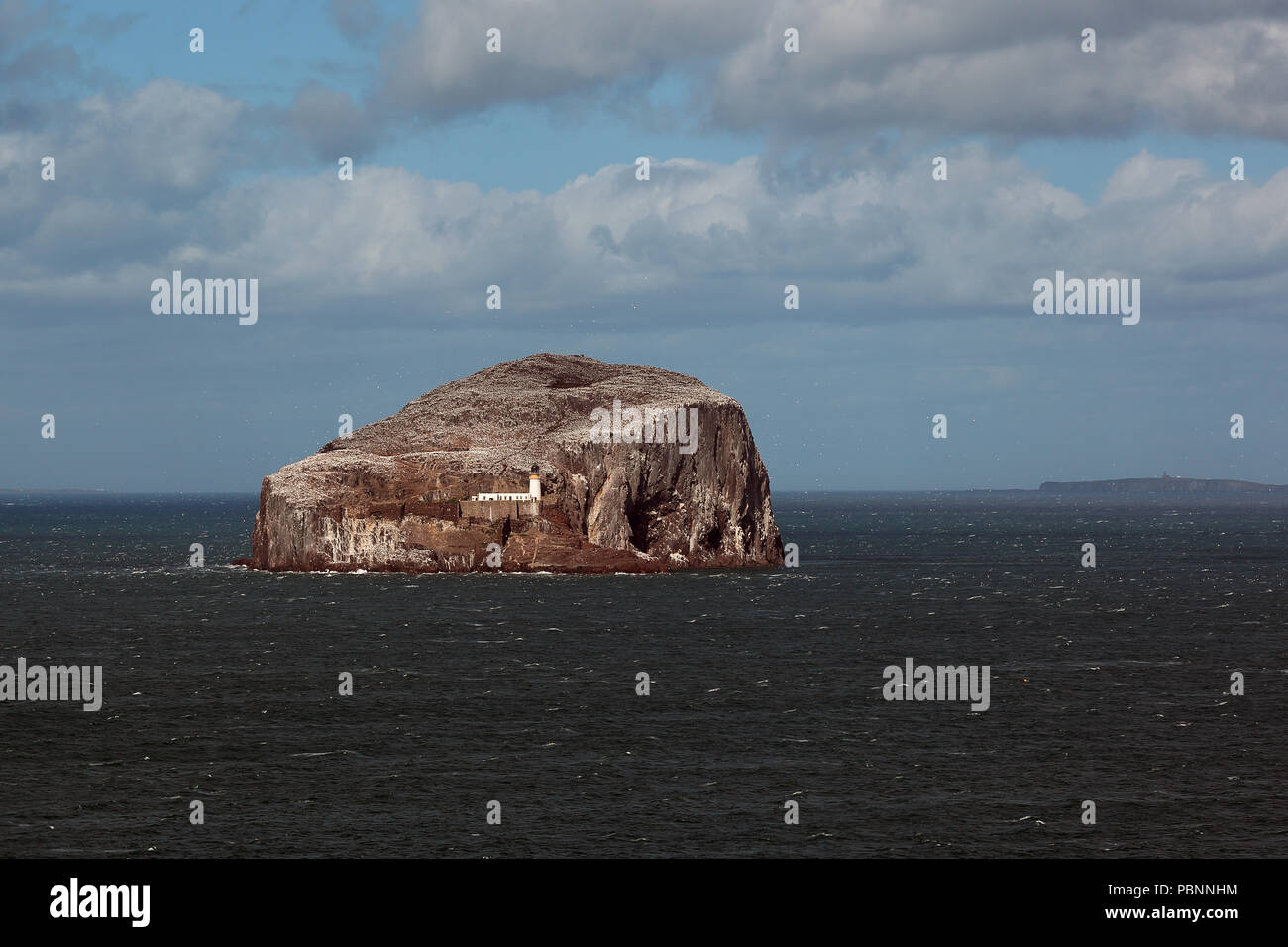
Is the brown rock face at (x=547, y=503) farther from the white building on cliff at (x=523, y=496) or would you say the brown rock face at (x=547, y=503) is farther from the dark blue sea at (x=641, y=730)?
the dark blue sea at (x=641, y=730)

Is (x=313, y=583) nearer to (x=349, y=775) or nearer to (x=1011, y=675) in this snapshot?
(x=1011, y=675)

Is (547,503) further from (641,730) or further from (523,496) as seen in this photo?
(641,730)

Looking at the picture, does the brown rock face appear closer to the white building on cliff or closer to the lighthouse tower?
the white building on cliff

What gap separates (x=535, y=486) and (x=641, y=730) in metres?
88.4

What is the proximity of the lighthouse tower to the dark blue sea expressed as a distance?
2883 cm

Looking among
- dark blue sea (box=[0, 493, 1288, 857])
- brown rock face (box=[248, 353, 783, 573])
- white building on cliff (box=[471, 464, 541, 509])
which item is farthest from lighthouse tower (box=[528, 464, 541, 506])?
dark blue sea (box=[0, 493, 1288, 857])

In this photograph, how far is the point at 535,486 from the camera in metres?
144

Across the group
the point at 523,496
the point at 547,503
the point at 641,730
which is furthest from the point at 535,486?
the point at 641,730

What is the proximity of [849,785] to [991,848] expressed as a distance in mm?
8430

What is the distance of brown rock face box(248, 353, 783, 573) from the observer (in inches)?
5650

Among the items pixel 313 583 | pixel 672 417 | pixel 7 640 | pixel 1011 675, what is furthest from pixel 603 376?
pixel 1011 675
